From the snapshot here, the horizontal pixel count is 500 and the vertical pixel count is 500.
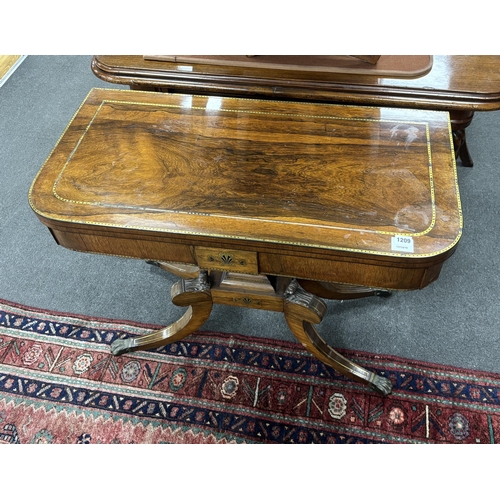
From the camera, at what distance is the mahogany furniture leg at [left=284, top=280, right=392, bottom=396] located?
118 centimetres

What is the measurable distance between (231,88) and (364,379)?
35.3 inches

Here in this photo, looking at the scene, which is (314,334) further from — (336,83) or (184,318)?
(336,83)

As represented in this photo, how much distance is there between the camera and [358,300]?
1546 mm

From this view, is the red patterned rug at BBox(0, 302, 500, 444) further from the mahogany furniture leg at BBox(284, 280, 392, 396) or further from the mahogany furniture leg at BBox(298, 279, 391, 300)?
the mahogany furniture leg at BBox(298, 279, 391, 300)

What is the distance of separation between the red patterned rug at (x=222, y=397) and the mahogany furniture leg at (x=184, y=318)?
0.07m

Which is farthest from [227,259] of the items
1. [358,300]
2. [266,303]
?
[358,300]

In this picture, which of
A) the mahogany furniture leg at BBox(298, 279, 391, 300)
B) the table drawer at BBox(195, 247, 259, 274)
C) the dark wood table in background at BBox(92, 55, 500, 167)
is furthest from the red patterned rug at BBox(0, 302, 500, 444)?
the dark wood table in background at BBox(92, 55, 500, 167)

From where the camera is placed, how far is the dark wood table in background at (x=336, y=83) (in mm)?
1197

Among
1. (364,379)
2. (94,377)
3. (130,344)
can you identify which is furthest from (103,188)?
(364,379)

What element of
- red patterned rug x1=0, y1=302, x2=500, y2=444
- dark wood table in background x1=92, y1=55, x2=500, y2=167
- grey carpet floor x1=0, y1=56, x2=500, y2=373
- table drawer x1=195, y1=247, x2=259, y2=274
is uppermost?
dark wood table in background x1=92, y1=55, x2=500, y2=167

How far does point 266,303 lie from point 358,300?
44 centimetres

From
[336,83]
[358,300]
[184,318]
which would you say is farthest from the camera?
[358,300]

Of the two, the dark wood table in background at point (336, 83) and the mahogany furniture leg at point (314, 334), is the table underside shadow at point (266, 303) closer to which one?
the mahogany furniture leg at point (314, 334)

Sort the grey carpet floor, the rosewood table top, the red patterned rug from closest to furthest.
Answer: the rosewood table top → the red patterned rug → the grey carpet floor
